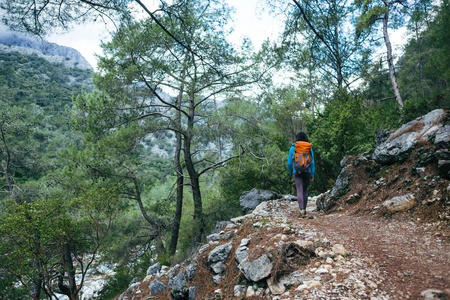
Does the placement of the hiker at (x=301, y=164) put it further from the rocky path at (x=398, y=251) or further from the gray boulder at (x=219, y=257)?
the gray boulder at (x=219, y=257)

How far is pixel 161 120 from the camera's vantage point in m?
9.33

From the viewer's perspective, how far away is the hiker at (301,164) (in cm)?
439

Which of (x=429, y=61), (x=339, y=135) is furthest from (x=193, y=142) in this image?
(x=429, y=61)

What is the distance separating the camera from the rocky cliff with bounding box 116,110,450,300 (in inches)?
82.1

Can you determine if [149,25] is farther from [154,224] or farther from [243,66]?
[154,224]

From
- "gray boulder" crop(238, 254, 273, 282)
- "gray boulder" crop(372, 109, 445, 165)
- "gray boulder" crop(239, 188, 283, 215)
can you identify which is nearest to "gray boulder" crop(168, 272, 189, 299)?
"gray boulder" crop(238, 254, 273, 282)

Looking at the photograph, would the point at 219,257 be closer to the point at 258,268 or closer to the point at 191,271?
the point at 191,271

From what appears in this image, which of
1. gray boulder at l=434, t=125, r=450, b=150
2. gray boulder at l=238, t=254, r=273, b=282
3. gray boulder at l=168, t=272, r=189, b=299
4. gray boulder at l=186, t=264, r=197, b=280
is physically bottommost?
gray boulder at l=168, t=272, r=189, b=299

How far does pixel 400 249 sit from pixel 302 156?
2.10m

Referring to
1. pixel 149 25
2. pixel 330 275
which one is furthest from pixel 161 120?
pixel 330 275

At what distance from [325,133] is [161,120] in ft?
20.2

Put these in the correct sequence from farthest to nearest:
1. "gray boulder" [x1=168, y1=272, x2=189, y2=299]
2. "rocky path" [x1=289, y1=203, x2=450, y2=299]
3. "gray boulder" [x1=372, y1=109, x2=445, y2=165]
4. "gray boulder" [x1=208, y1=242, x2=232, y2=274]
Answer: "gray boulder" [x1=372, y1=109, x2=445, y2=165] < "gray boulder" [x1=168, y1=272, x2=189, y2=299] < "gray boulder" [x1=208, y1=242, x2=232, y2=274] < "rocky path" [x1=289, y1=203, x2=450, y2=299]

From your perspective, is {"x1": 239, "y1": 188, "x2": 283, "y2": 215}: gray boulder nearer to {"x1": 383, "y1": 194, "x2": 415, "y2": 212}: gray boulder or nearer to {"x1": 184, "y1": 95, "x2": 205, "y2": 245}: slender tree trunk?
{"x1": 184, "y1": 95, "x2": 205, "y2": 245}: slender tree trunk

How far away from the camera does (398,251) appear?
2.52 m
